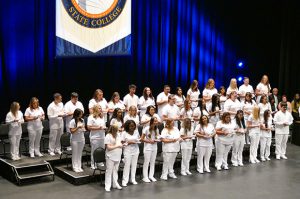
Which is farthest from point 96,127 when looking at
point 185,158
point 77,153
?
point 185,158

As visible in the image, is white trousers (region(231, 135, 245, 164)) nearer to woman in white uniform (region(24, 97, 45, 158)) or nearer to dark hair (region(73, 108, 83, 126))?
dark hair (region(73, 108, 83, 126))

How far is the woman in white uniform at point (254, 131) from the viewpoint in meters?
13.9

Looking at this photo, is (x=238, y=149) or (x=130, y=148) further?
(x=238, y=149)

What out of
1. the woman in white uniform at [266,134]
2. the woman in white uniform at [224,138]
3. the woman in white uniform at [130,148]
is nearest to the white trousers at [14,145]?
the woman in white uniform at [130,148]

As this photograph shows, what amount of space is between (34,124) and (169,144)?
330 cm

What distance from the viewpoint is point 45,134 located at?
14102mm

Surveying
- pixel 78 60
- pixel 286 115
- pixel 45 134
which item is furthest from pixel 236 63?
pixel 45 134

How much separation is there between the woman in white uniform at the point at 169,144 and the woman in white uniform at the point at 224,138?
142 centimetres

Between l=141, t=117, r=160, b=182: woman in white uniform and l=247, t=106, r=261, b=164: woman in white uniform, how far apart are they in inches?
127

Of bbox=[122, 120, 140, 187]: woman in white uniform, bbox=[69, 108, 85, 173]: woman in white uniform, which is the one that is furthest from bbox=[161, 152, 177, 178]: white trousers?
bbox=[69, 108, 85, 173]: woman in white uniform

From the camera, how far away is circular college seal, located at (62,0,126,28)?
1465 cm

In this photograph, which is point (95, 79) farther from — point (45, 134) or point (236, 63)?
point (236, 63)

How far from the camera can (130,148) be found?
38.0 feet

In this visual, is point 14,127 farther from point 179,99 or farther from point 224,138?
point 224,138
